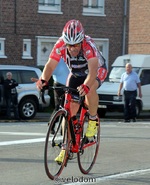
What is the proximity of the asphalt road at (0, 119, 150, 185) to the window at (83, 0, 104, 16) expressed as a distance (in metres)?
16.6

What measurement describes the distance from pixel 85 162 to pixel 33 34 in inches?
815

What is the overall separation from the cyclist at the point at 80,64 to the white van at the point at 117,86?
14.5 metres

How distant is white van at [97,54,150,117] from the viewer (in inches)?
910

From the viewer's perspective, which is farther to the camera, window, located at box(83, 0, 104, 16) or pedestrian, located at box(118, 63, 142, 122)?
window, located at box(83, 0, 104, 16)

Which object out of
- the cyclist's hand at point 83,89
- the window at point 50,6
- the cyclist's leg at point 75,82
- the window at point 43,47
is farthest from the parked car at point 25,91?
the cyclist's hand at point 83,89

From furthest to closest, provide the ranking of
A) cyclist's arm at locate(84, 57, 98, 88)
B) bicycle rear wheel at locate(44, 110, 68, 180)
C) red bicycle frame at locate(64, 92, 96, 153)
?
red bicycle frame at locate(64, 92, 96, 153) → bicycle rear wheel at locate(44, 110, 68, 180) → cyclist's arm at locate(84, 57, 98, 88)

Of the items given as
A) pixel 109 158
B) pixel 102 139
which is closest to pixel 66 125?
pixel 109 158

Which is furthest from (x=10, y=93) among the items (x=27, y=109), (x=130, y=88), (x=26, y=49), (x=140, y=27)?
(x=140, y=27)

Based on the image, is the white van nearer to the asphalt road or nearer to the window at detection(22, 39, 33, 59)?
the window at detection(22, 39, 33, 59)

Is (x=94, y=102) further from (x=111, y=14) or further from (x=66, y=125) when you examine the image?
(x=111, y=14)

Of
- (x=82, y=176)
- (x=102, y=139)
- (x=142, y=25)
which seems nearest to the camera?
(x=82, y=176)

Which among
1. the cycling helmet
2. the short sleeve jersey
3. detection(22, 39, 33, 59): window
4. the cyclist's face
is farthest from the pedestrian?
the cycling helmet

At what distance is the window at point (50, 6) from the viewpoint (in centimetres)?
2928

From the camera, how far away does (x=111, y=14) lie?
3114 centimetres
